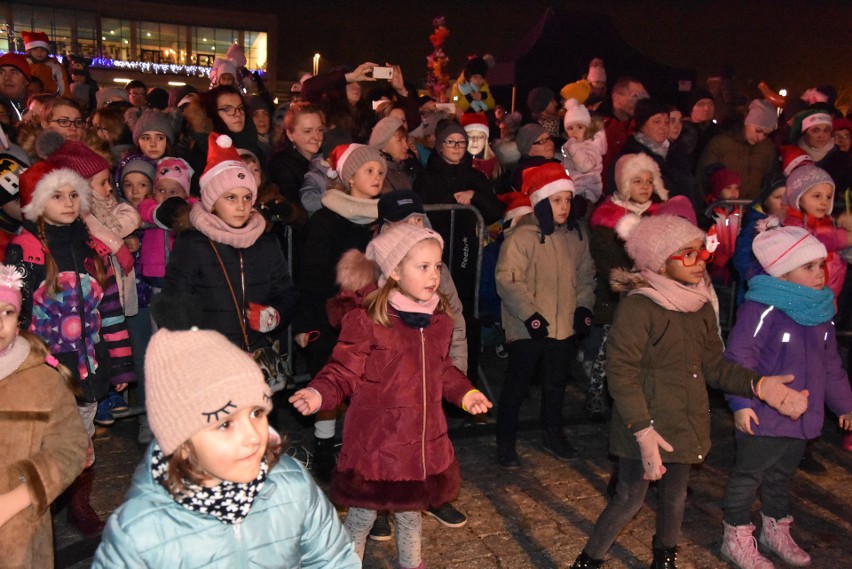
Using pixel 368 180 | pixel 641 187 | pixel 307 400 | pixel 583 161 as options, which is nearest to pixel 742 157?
pixel 583 161

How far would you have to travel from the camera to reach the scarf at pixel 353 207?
5.54 m

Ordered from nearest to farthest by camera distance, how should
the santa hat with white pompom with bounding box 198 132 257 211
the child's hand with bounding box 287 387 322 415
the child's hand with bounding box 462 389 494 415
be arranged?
the child's hand with bounding box 287 387 322 415 < the child's hand with bounding box 462 389 494 415 < the santa hat with white pompom with bounding box 198 132 257 211

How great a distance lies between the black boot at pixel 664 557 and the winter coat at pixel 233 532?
226 cm

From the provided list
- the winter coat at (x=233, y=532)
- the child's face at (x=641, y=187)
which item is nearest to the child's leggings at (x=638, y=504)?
the winter coat at (x=233, y=532)

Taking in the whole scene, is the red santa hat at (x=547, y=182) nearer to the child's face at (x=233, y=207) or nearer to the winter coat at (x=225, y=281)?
the winter coat at (x=225, y=281)

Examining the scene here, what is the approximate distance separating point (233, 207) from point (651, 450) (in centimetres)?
277

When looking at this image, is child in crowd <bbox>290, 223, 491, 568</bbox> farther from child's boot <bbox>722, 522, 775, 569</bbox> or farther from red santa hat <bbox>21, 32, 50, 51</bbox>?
red santa hat <bbox>21, 32, 50, 51</bbox>

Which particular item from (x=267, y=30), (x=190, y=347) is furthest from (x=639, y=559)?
(x=267, y=30)

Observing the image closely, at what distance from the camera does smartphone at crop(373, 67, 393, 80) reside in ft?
28.5

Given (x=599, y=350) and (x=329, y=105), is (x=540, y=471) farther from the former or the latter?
(x=329, y=105)

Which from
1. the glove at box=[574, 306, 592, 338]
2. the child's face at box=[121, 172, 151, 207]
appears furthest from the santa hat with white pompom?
the glove at box=[574, 306, 592, 338]

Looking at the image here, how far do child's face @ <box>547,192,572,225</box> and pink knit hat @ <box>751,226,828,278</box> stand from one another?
1510mm

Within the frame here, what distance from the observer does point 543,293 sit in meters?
5.96

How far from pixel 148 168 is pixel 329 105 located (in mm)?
2051
